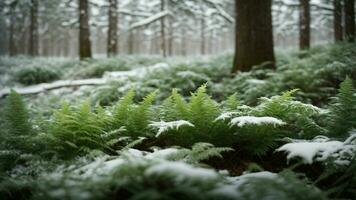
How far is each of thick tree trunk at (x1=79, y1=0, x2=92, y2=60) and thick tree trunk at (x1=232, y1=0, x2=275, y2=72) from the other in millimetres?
9586

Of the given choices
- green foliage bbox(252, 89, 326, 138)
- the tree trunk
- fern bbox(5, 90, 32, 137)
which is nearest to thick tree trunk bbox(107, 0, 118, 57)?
the tree trunk

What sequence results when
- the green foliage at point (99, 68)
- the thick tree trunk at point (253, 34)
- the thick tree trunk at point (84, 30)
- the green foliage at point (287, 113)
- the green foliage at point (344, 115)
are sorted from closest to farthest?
the green foliage at point (344, 115)
the green foliage at point (287, 113)
the thick tree trunk at point (253, 34)
the green foliage at point (99, 68)
the thick tree trunk at point (84, 30)

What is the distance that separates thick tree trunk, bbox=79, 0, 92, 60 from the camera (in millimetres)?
16344

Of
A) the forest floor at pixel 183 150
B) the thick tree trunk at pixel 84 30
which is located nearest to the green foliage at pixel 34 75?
the thick tree trunk at pixel 84 30

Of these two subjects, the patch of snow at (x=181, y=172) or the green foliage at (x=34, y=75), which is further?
the green foliage at (x=34, y=75)

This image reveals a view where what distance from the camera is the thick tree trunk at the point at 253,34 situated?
8680mm

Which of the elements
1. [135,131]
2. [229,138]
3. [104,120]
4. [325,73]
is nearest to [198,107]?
[229,138]

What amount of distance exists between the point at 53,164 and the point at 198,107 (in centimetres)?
179

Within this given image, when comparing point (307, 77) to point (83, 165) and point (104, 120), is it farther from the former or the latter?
point (83, 165)

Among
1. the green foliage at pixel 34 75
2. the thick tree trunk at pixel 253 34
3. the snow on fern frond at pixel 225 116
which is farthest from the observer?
the green foliage at pixel 34 75

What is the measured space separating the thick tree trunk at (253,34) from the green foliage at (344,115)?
4.46m

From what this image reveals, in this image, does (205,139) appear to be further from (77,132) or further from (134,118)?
(77,132)

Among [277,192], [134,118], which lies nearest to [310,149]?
[277,192]

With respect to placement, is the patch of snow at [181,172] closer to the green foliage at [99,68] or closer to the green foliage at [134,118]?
the green foliage at [134,118]
